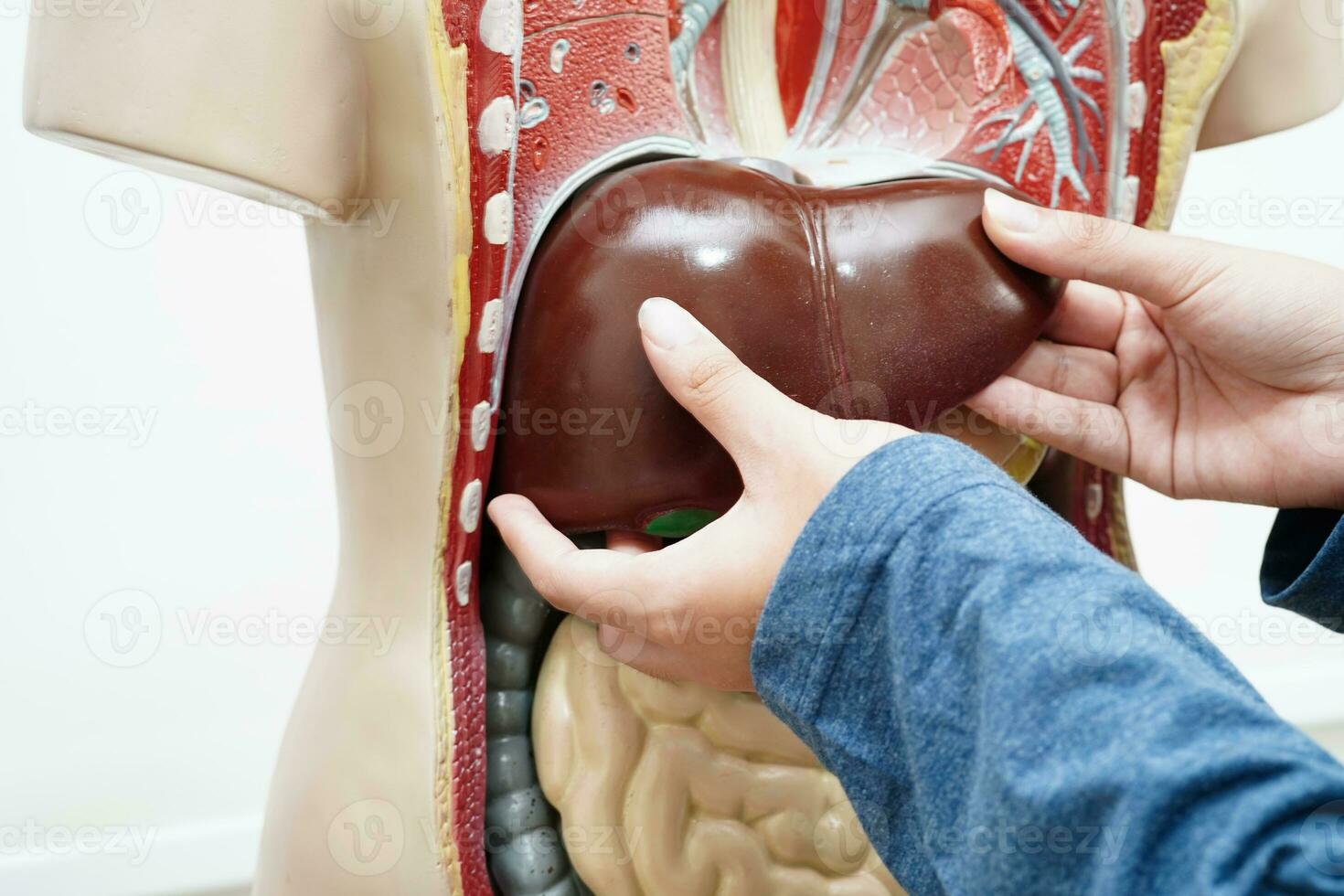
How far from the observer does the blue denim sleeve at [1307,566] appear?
0.58m

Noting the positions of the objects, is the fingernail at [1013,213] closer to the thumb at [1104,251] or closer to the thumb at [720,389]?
the thumb at [1104,251]

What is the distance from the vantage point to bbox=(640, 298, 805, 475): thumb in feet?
1.61

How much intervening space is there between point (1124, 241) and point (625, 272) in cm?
23

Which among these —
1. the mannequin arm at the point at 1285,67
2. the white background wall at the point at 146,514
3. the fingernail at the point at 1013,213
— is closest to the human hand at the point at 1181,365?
the fingernail at the point at 1013,213

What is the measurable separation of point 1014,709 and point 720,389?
184 millimetres

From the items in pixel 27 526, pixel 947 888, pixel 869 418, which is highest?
pixel 869 418

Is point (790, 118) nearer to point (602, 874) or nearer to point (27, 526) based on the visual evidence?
point (602, 874)

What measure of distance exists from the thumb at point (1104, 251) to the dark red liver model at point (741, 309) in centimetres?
1

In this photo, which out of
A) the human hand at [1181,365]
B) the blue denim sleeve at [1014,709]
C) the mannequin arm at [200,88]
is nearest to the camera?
the blue denim sleeve at [1014,709]

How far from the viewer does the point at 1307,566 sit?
589 mm

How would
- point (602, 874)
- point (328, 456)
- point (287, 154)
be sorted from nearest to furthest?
point (287, 154) → point (602, 874) → point (328, 456)

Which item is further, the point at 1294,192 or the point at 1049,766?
the point at 1294,192

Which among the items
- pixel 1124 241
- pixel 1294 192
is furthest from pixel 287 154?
pixel 1294 192

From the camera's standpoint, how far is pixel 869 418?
0.53 m
